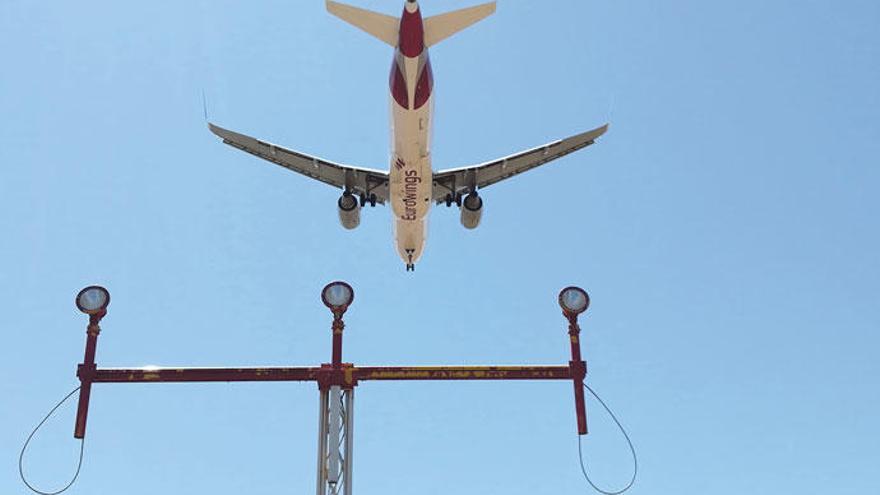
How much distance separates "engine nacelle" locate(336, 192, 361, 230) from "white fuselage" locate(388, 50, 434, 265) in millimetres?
3143

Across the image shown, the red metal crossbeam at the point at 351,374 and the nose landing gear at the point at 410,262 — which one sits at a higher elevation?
the nose landing gear at the point at 410,262

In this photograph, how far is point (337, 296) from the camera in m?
13.0

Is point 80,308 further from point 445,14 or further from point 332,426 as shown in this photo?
point 445,14

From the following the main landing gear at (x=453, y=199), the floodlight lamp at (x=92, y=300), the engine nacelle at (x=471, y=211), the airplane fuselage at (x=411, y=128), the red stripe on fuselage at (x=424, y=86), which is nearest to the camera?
the floodlight lamp at (x=92, y=300)

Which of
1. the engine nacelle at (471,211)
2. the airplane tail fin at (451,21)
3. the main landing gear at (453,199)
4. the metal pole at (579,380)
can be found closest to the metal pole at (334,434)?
the metal pole at (579,380)

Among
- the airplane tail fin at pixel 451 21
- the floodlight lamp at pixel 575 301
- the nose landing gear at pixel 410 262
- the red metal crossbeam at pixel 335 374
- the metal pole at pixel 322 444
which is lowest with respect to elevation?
the metal pole at pixel 322 444

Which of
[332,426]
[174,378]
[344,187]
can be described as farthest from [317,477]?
[344,187]

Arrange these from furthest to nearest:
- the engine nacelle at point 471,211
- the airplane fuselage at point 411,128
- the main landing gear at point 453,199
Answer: the main landing gear at point 453,199 < the engine nacelle at point 471,211 < the airplane fuselage at point 411,128

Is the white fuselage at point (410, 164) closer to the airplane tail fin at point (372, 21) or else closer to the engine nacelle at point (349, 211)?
the airplane tail fin at point (372, 21)

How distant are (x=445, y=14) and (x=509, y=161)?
1295 centimetres

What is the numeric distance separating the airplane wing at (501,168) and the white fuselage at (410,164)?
13.5 ft

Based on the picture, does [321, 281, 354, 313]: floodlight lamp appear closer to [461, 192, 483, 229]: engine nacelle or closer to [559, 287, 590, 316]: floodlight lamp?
[559, 287, 590, 316]: floodlight lamp

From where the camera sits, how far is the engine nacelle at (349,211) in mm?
44344

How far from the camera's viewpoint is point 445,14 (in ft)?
110
